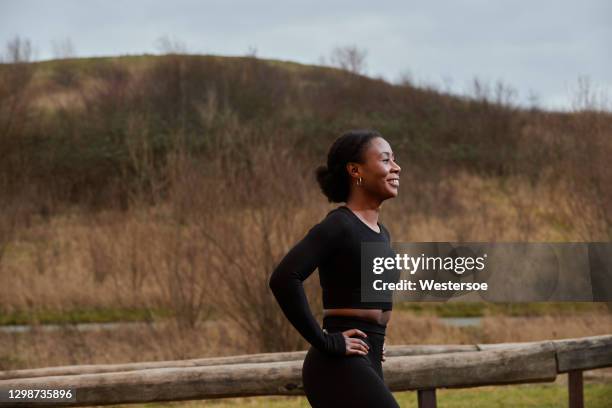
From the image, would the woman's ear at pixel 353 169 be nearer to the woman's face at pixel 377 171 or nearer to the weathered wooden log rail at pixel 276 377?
the woman's face at pixel 377 171

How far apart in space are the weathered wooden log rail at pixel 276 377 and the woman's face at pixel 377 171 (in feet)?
6.77

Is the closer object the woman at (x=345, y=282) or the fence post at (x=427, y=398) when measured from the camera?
the woman at (x=345, y=282)

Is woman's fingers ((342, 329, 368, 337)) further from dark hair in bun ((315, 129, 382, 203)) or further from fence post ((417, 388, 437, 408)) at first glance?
fence post ((417, 388, 437, 408))

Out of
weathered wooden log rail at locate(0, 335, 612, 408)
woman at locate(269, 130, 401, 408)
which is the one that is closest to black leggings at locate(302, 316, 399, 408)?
woman at locate(269, 130, 401, 408)

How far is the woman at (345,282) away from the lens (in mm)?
3174

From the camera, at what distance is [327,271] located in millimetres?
3250

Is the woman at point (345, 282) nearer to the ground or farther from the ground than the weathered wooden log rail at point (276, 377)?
farther from the ground

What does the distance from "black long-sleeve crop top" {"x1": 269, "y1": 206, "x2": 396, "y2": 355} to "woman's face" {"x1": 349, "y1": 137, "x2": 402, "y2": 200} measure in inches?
4.8

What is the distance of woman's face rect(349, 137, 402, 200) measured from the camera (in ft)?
11.0

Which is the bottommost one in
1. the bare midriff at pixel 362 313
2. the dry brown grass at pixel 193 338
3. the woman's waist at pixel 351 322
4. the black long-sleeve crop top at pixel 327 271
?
the dry brown grass at pixel 193 338

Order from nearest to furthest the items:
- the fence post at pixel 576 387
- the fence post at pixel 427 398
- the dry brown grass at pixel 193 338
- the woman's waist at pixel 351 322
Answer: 1. the woman's waist at pixel 351 322
2. the fence post at pixel 427 398
3. the fence post at pixel 576 387
4. the dry brown grass at pixel 193 338

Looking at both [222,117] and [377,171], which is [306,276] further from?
[222,117]

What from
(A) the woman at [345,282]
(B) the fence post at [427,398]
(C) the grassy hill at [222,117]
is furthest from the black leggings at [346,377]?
(C) the grassy hill at [222,117]

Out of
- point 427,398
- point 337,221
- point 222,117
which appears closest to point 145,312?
point 427,398
